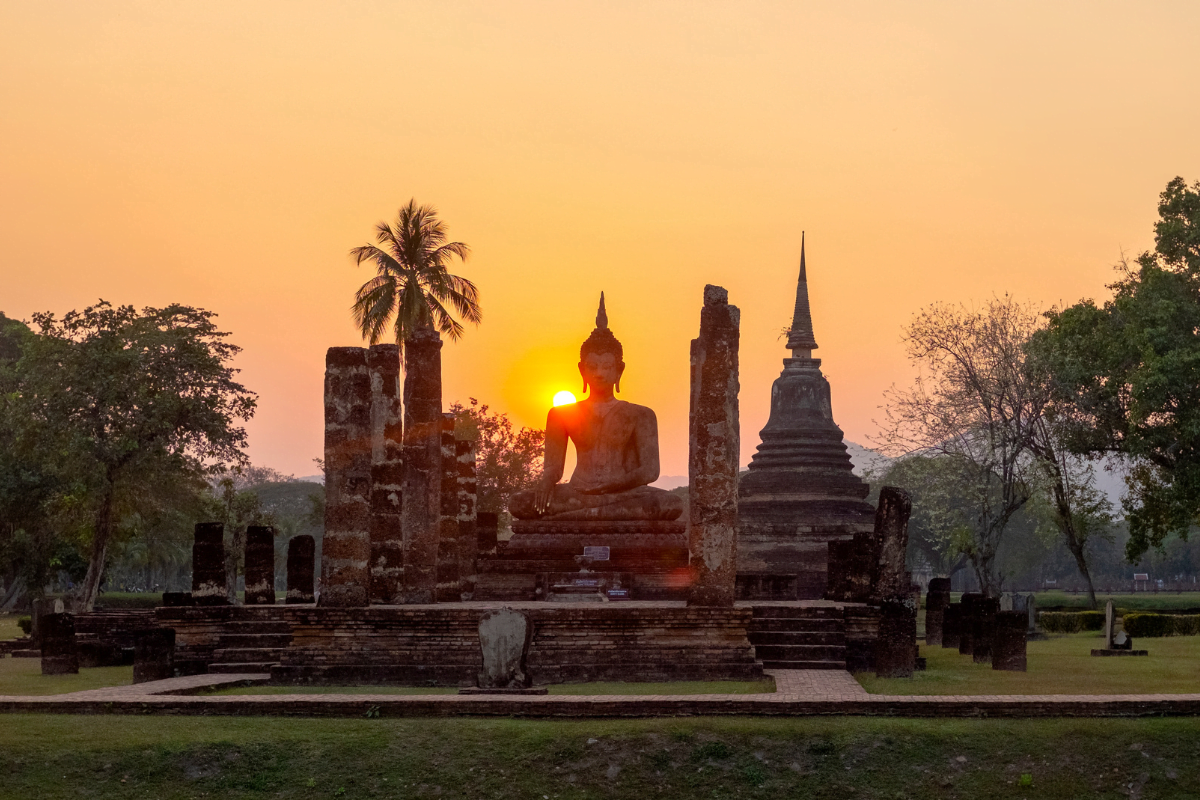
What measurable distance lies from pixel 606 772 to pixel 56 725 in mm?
5998

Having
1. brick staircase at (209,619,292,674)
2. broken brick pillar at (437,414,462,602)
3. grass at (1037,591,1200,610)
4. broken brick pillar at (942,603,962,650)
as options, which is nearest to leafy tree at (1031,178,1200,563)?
grass at (1037,591,1200,610)

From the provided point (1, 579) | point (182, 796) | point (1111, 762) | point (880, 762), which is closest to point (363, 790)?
point (182, 796)

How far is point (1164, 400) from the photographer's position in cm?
4184

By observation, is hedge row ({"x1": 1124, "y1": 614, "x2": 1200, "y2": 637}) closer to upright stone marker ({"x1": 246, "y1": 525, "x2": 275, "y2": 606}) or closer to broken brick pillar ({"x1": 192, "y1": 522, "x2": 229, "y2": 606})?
upright stone marker ({"x1": 246, "y1": 525, "x2": 275, "y2": 606})

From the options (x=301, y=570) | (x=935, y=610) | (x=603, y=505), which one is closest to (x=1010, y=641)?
(x=935, y=610)

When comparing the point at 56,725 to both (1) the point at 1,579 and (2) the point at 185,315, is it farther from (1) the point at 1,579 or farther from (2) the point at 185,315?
(1) the point at 1,579

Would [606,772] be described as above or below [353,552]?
below

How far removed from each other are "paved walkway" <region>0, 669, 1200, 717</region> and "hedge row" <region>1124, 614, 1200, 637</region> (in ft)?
74.8

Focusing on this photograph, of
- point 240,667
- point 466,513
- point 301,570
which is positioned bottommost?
point 240,667

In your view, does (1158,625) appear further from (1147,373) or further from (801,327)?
(801,327)

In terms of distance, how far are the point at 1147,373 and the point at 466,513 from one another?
1999cm

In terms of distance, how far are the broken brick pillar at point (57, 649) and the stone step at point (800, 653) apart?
10.8 meters

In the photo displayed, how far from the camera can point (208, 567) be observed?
26703 millimetres

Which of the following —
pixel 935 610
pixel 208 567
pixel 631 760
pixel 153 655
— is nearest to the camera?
pixel 631 760
